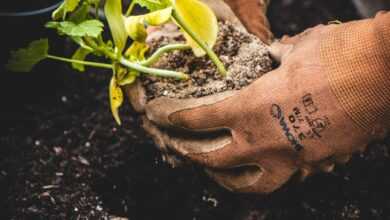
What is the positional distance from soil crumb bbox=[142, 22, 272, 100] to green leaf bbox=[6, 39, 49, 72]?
28cm

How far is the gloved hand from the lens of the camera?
1.04 meters

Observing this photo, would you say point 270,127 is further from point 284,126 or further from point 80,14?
point 80,14

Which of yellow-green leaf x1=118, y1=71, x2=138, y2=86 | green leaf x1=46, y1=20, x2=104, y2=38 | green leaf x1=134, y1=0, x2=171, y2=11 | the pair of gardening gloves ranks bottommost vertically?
the pair of gardening gloves

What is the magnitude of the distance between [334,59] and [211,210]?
1.81 ft

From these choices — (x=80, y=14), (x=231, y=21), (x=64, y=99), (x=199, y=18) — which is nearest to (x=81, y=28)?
(x=80, y=14)

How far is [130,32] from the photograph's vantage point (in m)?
1.14

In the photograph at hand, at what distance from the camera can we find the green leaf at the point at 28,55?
1158 mm

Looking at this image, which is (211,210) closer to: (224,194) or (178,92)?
(224,194)

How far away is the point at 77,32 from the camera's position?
107cm

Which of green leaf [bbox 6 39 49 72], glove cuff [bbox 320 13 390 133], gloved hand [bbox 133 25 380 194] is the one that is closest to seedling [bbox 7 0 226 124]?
green leaf [bbox 6 39 49 72]

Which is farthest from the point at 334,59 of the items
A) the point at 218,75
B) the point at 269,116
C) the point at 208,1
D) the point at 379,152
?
the point at 379,152

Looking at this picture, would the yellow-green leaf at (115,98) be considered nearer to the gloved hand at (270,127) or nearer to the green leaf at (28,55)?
the gloved hand at (270,127)

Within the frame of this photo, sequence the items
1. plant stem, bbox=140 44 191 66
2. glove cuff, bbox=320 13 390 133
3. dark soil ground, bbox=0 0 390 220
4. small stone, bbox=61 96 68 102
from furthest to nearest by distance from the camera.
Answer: small stone, bbox=61 96 68 102, dark soil ground, bbox=0 0 390 220, plant stem, bbox=140 44 191 66, glove cuff, bbox=320 13 390 133

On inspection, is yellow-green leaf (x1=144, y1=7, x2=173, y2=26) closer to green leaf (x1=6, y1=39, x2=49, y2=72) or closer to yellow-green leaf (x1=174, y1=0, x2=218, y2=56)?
yellow-green leaf (x1=174, y1=0, x2=218, y2=56)
